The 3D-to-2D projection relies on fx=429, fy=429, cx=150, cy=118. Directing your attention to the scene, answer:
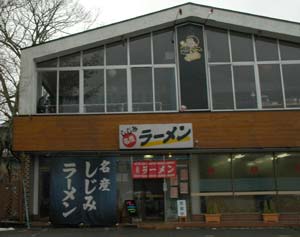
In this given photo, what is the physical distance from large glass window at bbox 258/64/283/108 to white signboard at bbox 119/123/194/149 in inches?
156

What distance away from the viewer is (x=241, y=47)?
20156 mm

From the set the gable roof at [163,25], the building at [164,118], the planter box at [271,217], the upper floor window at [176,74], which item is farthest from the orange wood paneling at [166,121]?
the gable roof at [163,25]

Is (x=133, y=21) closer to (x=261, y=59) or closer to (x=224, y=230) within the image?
(x=261, y=59)

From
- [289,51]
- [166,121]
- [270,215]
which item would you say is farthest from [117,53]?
[270,215]

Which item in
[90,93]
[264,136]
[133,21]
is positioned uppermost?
[133,21]

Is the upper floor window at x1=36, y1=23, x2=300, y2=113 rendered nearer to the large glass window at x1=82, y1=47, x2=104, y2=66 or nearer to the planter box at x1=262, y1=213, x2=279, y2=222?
the large glass window at x1=82, y1=47, x2=104, y2=66

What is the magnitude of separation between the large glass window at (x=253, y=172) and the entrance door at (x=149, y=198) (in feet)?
11.0

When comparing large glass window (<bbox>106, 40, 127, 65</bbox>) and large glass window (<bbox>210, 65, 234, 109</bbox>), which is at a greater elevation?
large glass window (<bbox>106, 40, 127, 65</bbox>)

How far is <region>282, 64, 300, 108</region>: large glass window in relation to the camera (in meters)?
19.5

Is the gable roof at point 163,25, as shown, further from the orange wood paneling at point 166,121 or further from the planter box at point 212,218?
the planter box at point 212,218

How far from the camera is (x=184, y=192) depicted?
18.8 metres

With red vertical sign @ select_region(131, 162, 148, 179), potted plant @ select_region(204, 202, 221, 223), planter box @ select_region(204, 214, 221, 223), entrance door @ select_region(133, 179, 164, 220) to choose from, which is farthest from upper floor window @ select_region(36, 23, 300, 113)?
planter box @ select_region(204, 214, 221, 223)

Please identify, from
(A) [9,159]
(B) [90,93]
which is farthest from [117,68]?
(A) [9,159]

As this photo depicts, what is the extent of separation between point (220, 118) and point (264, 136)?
2058 mm
